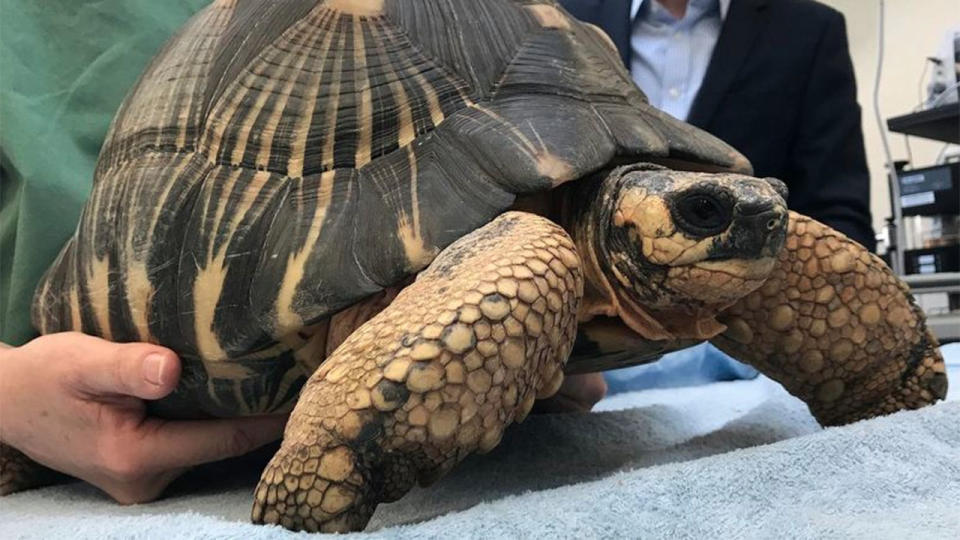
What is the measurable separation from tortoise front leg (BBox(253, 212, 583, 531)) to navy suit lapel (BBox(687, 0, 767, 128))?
4.55ft

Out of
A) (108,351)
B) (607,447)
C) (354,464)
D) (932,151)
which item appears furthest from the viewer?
(932,151)

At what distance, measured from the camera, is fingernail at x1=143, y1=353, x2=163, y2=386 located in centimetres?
92

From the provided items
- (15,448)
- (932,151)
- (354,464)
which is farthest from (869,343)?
(932,151)

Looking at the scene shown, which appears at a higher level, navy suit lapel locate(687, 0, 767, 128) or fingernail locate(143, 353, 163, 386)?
fingernail locate(143, 353, 163, 386)

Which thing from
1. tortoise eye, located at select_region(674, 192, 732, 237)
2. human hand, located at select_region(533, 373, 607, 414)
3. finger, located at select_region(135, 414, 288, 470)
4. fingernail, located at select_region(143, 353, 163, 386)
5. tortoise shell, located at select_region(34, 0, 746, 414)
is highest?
tortoise shell, located at select_region(34, 0, 746, 414)

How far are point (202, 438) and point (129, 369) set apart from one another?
0.50 feet

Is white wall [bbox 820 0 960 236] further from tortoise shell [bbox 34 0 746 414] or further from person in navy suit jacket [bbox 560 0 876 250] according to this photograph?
tortoise shell [bbox 34 0 746 414]

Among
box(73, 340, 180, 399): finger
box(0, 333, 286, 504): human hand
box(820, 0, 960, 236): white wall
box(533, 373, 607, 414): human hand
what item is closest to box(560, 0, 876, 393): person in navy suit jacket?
box(533, 373, 607, 414): human hand

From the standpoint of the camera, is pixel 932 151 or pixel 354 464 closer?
pixel 354 464

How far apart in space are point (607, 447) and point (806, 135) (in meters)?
1.37

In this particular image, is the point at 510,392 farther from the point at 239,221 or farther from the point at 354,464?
the point at 239,221

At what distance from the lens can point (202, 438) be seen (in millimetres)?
1035

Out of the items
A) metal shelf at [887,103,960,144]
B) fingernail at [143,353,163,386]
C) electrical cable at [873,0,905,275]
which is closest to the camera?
fingernail at [143,353,163,386]

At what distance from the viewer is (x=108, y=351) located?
96 centimetres
